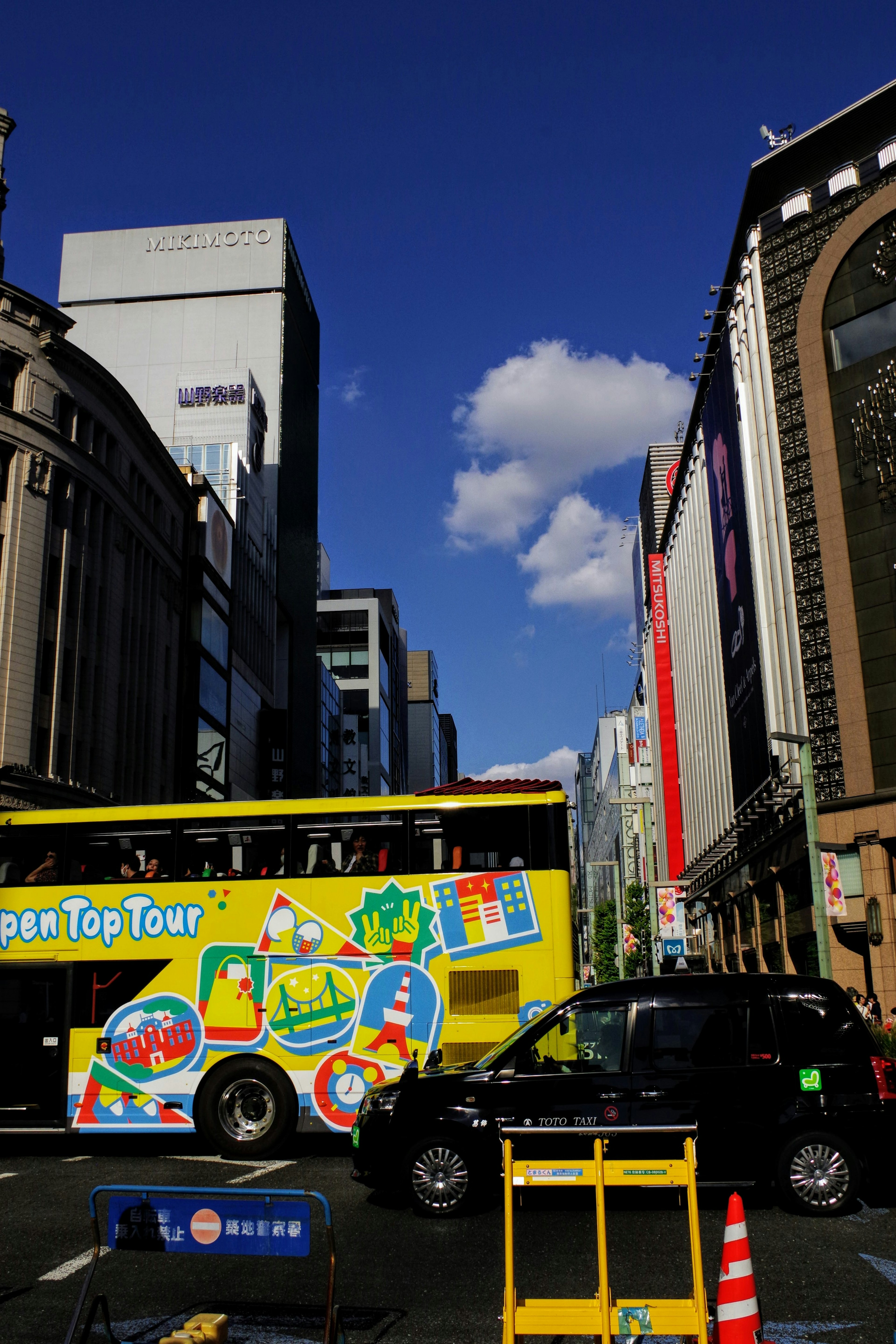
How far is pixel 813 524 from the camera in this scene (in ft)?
103

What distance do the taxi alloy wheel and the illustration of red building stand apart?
172 inches

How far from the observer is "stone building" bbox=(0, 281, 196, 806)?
133 ft

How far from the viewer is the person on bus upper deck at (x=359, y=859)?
12.7 metres

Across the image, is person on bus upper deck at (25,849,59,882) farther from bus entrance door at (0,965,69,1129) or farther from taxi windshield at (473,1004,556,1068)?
taxi windshield at (473,1004,556,1068)

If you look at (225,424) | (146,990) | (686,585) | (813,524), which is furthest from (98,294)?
(146,990)

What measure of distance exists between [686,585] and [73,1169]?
46.2 metres

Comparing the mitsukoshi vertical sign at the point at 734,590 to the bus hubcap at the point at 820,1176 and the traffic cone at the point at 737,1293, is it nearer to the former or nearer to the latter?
the bus hubcap at the point at 820,1176

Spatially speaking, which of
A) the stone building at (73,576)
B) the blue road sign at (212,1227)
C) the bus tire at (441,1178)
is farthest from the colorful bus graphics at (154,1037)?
the stone building at (73,576)

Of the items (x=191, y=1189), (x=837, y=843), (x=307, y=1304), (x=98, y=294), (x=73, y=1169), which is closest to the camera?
(x=191, y=1189)

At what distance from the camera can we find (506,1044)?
9742 millimetres

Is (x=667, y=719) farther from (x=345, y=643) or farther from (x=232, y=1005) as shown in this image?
(x=345, y=643)

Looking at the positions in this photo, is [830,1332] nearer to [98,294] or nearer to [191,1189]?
[191,1189]

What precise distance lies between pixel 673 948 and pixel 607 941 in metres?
49.0

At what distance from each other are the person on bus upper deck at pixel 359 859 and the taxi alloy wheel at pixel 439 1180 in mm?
3922
